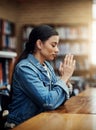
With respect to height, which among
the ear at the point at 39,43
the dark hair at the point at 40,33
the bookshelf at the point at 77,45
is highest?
the dark hair at the point at 40,33

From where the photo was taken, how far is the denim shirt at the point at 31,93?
162 cm

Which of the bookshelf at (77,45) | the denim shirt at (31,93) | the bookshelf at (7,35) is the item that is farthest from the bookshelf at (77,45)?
the denim shirt at (31,93)

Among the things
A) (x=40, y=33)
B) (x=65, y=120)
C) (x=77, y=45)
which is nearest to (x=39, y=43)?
(x=40, y=33)

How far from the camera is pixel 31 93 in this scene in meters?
1.64

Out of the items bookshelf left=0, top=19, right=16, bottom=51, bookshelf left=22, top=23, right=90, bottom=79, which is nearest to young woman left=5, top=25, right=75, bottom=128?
bookshelf left=0, top=19, right=16, bottom=51

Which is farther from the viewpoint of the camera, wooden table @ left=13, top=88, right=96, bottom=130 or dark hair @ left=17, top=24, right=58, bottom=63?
dark hair @ left=17, top=24, right=58, bottom=63

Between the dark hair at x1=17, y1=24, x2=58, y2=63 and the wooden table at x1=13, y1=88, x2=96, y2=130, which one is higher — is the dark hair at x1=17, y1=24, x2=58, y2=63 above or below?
above

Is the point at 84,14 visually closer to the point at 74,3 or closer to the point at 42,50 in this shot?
the point at 74,3

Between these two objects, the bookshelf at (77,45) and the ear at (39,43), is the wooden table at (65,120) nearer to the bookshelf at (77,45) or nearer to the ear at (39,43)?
the ear at (39,43)

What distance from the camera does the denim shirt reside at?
1619 millimetres

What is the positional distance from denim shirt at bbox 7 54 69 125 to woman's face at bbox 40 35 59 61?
0.11 m

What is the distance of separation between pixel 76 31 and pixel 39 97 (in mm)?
6410

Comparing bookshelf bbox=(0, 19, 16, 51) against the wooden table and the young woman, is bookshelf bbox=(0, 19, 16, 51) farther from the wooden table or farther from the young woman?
the wooden table

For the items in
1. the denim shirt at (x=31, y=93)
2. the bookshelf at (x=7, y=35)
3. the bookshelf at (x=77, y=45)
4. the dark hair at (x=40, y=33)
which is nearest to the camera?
the denim shirt at (x=31, y=93)
